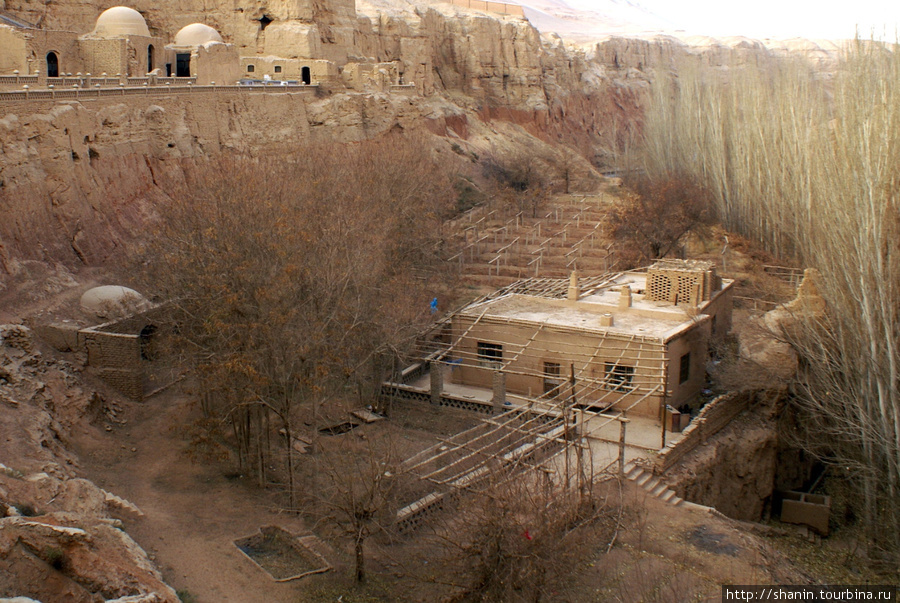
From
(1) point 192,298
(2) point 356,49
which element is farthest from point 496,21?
(1) point 192,298

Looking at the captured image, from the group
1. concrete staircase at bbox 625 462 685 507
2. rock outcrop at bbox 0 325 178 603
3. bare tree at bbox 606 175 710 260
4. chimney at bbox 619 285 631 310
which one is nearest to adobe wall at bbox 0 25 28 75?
rock outcrop at bbox 0 325 178 603

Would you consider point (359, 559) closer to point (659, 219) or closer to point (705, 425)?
point (705, 425)

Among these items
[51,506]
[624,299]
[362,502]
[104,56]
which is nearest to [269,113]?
[104,56]

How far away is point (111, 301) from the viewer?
20.3m

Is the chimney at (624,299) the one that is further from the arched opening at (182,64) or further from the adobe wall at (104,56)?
the arched opening at (182,64)

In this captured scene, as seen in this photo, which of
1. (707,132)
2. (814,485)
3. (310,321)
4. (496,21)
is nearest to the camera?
(310,321)

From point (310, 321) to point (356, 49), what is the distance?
31.4 m

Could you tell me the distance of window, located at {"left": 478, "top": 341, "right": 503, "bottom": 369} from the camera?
2227cm

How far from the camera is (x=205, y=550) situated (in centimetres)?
1406

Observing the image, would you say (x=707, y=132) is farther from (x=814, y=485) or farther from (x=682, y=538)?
(x=682, y=538)

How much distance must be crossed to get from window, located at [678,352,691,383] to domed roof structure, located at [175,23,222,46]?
82.7ft

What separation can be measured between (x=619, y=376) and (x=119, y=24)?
24.6 metres

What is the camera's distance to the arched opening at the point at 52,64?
101ft

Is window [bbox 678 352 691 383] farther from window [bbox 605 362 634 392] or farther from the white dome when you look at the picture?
the white dome
